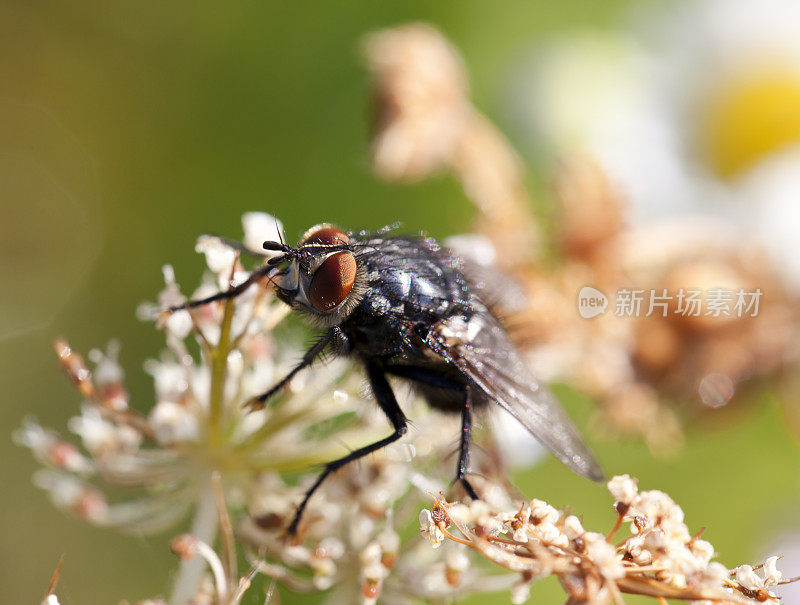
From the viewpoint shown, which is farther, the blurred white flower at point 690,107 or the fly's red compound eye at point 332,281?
the blurred white flower at point 690,107

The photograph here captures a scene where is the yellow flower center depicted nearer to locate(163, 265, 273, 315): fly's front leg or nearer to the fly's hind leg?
the fly's hind leg

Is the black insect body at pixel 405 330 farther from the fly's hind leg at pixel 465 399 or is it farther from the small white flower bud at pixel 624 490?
the small white flower bud at pixel 624 490

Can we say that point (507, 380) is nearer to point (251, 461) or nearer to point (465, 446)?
point (465, 446)

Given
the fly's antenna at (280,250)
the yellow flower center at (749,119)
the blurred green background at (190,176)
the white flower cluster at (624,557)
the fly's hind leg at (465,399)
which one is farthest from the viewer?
the yellow flower center at (749,119)

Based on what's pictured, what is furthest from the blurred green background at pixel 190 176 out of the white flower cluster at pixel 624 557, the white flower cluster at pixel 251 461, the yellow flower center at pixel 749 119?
the white flower cluster at pixel 624 557

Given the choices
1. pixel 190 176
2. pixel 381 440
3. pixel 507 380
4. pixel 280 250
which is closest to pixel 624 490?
pixel 507 380

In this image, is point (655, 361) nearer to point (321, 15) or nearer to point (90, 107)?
point (321, 15)
